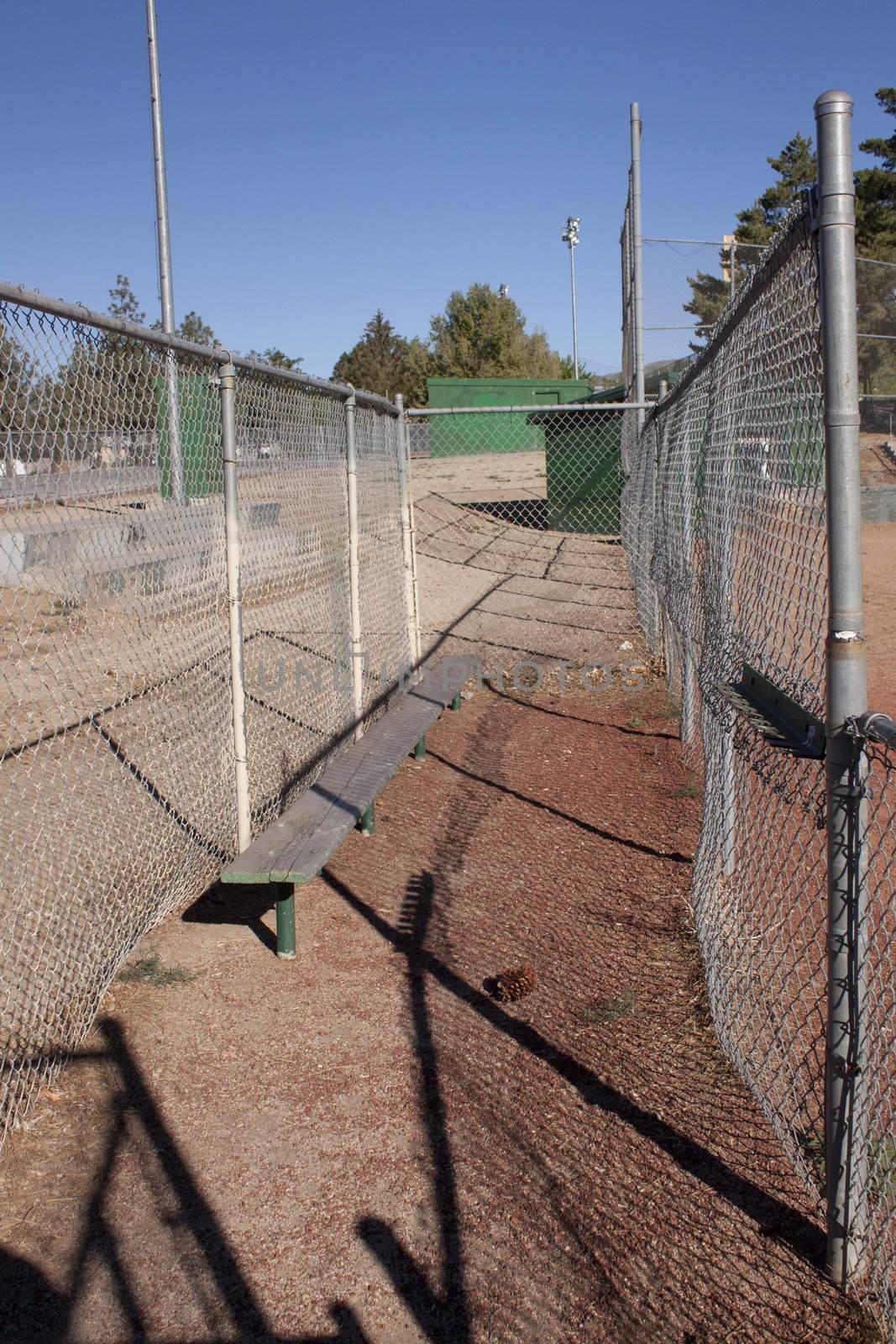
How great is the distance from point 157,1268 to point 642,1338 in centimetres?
107

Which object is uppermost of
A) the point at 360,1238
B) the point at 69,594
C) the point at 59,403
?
the point at 59,403

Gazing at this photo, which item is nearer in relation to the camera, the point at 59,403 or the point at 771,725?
the point at 771,725

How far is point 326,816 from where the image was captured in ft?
15.1

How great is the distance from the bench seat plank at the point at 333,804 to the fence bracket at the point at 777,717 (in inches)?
68.0

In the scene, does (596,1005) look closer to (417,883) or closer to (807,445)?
(417,883)

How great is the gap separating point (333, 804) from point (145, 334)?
2033 millimetres

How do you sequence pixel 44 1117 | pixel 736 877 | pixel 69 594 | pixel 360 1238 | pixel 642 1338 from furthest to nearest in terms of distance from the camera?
1. pixel 736 877
2. pixel 69 594
3. pixel 44 1117
4. pixel 360 1238
5. pixel 642 1338

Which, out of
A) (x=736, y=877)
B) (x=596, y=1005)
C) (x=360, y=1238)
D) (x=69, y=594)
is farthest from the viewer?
(x=736, y=877)

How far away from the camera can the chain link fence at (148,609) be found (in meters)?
3.48

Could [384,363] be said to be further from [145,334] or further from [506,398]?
[145,334]

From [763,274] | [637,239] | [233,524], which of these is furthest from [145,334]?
[637,239]

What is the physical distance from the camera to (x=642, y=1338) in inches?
91.1

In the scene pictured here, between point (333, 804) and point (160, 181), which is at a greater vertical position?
point (160, 181)

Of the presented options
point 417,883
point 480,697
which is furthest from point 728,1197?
point 480,697
